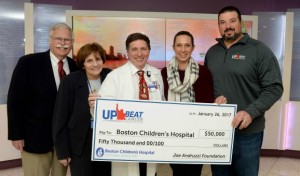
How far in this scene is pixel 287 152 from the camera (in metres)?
4.73

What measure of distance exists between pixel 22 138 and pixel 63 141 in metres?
0.42

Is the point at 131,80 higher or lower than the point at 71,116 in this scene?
higher

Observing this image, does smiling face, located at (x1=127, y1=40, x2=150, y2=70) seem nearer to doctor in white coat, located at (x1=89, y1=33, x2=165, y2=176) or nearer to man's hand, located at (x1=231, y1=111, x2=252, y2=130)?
doctor in white coat, located at (x1=89, y1=33, x2=165, y2=176)

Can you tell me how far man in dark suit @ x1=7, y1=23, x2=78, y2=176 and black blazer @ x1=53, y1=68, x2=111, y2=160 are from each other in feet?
0.66

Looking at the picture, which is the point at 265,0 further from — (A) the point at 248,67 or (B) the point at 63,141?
(B) the point at 63,141

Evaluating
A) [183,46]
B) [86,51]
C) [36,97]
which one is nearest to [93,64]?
[86,51]

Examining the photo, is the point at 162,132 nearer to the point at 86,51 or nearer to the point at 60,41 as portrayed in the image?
the point at 86,51

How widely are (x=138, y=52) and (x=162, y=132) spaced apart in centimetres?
59

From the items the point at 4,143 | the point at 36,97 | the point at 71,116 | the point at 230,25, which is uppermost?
the point at 230,25

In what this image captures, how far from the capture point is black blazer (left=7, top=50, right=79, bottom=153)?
7.36ft

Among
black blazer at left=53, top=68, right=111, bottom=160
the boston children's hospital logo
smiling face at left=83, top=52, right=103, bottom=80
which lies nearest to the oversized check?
the boston children's hospital logo

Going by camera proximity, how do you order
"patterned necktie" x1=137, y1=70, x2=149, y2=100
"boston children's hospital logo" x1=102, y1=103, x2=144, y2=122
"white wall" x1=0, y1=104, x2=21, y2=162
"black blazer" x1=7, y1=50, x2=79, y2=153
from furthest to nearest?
"white wall" x1=0, y1=104, x2=21, y2=162, "black blazer" x1=7, y1=50, x2=79, y2=153, "patterned necktie" x1=137, y1=70, x2=149, y2=100, "boston children's hospital logo" x1=102, y1=103, x2=144, y2=122

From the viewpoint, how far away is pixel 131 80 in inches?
83.4

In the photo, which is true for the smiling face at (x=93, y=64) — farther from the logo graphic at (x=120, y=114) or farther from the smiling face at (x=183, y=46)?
the smiling face at (x=183, y=46)
